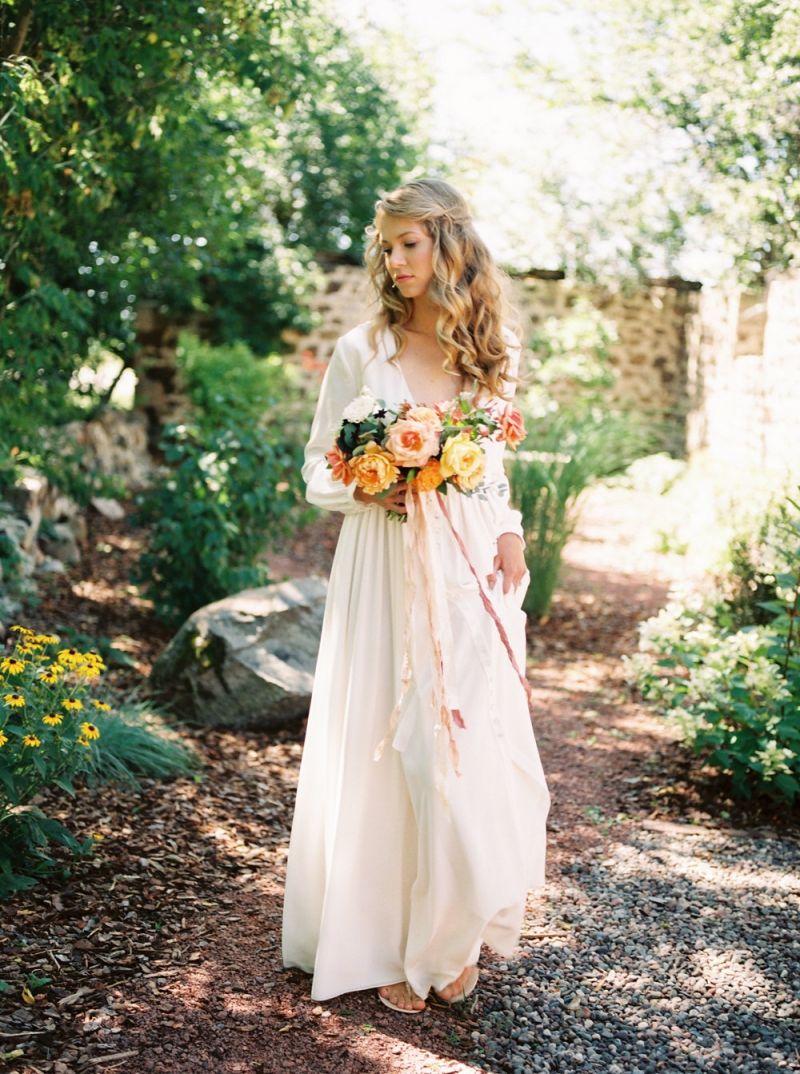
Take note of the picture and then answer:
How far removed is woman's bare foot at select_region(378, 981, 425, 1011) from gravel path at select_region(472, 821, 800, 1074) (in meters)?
0.17

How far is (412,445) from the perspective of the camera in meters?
2.41

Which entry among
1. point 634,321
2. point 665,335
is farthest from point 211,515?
point 665,335

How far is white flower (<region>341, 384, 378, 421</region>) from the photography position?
252cm

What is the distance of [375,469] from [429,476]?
0.46 ft

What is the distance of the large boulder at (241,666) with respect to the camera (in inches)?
189

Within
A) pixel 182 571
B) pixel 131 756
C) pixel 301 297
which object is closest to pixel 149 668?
pixel 182 571

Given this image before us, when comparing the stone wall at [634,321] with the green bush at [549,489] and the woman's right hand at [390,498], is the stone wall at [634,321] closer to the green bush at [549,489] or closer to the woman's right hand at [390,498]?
the green bush at [549,489]

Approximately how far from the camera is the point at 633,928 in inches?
125

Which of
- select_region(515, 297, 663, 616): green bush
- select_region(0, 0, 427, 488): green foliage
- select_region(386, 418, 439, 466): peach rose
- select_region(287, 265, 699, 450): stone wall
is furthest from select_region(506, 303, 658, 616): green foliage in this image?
select_region(287, 265, 699, 450): stone wall

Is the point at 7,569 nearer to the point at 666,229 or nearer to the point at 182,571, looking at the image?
the point at 182,571

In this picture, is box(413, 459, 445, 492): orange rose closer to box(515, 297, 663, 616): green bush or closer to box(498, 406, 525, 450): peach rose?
box(498, 406, 525, 450): peach rose

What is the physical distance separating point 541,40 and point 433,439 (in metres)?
10.9

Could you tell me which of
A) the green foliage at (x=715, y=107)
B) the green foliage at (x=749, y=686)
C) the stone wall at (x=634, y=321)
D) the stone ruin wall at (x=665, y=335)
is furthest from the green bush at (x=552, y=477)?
the stone wall at (x=634, y=321)

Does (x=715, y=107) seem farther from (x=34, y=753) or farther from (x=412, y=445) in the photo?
(x=34, y=753)
